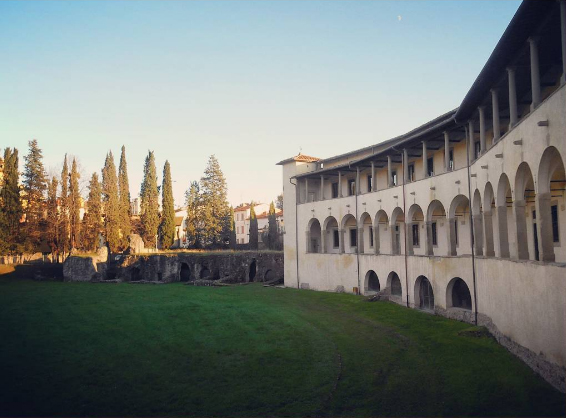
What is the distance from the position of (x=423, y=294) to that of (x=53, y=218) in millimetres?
39784

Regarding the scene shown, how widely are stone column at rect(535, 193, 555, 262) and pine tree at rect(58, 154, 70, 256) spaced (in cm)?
4724

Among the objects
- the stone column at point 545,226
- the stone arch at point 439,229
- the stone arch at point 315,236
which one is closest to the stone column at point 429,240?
the stone arch at point 439,229

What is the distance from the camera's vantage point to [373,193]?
2831 cm

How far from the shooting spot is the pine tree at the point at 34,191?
47422mm

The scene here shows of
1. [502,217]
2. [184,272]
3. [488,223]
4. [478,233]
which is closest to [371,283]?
[478,233]

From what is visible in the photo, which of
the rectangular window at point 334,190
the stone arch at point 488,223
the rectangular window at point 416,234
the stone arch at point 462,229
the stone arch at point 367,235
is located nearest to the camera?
the stone arch at point 488,223

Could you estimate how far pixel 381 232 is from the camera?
3053cm

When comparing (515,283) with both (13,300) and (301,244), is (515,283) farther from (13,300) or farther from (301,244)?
(13,300)

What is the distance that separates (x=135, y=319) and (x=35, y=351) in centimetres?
649

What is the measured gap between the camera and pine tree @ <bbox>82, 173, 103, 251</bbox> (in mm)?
49594

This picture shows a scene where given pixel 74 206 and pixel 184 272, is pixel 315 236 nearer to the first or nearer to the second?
pixel 184 272

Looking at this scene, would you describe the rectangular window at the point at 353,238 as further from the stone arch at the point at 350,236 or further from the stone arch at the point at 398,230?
the stone arch at the point at 398,230

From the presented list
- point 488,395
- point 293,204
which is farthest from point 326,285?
point 488,395

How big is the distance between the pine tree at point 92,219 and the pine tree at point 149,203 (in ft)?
21.4
